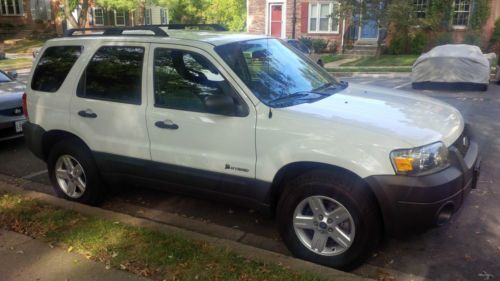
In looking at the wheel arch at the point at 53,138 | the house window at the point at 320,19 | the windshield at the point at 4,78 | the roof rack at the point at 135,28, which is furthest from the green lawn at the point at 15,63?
the roof rack at the point at 135,28

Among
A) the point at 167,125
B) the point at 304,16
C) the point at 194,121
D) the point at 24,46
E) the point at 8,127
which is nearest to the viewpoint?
the point at 194,121

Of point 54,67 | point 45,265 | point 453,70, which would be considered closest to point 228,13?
point 453,70

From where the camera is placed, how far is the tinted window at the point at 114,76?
440cm

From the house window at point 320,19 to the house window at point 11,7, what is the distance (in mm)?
21899

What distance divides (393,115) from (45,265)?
115 inches

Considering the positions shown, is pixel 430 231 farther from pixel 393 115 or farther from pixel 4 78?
pixel 4 78

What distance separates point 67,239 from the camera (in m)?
3.96

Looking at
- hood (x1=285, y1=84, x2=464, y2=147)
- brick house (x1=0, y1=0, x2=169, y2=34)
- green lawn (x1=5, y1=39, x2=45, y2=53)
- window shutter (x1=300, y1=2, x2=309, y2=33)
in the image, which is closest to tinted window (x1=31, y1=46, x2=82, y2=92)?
hood (x1=285, y1=84, x2=464, y2=147)

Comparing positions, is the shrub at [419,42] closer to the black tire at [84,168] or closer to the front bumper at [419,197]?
the black tire at [84,168]

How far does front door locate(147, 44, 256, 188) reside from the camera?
3.83 meters

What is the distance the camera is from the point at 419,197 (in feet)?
10.5

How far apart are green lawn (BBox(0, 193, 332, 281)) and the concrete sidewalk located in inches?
3.4

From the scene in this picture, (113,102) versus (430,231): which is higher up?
(113,102)

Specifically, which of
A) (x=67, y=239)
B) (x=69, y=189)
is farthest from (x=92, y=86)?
(x=67, y=239)
